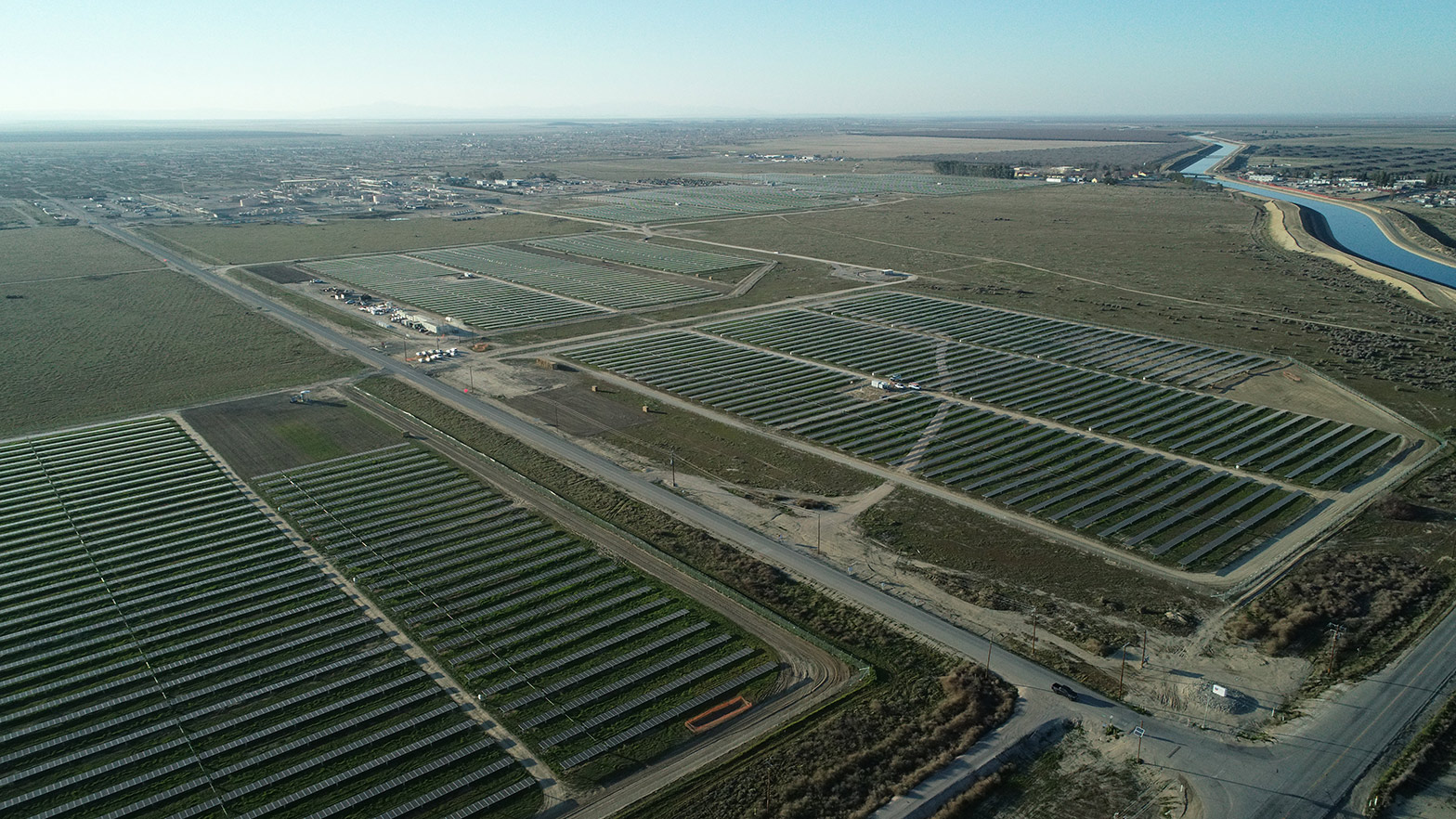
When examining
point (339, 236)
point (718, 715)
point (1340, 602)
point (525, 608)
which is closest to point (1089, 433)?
point (1340, 602)

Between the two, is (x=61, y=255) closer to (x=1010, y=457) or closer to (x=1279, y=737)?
(x=1010, y=457)

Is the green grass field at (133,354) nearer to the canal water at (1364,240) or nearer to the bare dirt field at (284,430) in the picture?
the bare dirt field at (284,430)

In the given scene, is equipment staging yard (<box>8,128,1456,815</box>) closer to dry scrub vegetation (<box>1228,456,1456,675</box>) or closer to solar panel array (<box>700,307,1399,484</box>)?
solar panel array (<box>700,307,1399,484</box>)

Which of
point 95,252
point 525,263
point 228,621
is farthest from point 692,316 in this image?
point 95,252

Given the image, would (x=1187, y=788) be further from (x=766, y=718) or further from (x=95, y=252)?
(x=95, y=252)

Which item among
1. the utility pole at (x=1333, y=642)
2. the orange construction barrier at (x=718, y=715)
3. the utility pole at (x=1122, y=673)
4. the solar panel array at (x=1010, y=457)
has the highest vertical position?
the solar panel array at (x=1010, y=457)

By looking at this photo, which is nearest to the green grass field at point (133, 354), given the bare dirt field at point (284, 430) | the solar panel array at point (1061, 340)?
the bare dirt field at point (284, 430)
